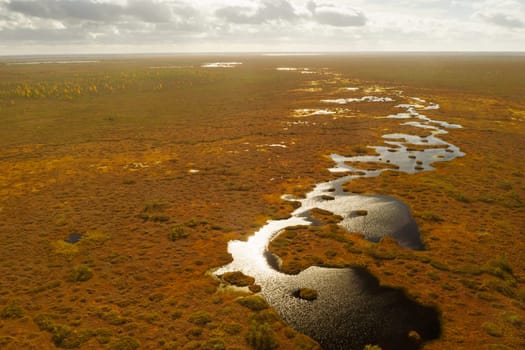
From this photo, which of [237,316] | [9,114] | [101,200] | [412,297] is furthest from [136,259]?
[9,114]

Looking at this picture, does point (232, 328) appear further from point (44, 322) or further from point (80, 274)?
point (80, 274)

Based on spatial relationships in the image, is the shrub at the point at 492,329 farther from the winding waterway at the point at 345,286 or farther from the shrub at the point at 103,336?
the shrub at the point at 103,336

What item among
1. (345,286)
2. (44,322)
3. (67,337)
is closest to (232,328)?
(345,286)

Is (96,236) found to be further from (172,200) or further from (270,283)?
(270,283)

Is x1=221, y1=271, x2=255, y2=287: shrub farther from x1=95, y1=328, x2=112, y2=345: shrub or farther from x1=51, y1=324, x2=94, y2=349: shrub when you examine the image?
x1=51, y1=324, x2=94, y2=349: shrub

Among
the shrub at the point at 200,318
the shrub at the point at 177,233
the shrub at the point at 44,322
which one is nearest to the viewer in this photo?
the shrub at the point at 44,322

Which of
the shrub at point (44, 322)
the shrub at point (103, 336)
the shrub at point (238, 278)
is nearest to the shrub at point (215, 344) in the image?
the shrub at point (238, 278)

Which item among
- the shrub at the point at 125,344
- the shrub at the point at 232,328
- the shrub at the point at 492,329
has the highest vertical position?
the shrub at the point at 492,329
